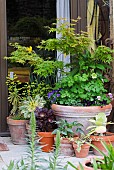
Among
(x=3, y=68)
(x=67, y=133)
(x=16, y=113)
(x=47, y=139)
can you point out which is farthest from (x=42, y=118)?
(x=3, y=68)

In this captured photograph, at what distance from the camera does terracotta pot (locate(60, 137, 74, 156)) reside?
3.36 metres

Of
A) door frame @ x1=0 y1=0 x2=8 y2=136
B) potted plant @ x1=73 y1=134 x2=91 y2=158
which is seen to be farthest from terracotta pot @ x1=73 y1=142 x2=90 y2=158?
door frame @ x1=0 y1=0 x2=8 y2=136

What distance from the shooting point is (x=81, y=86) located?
11.6ft

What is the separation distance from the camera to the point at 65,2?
14.2 feet

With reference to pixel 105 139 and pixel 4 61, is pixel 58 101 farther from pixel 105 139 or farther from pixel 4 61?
pixel 4 61

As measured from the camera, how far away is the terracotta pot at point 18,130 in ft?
12.5

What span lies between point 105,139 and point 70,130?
0.36 m

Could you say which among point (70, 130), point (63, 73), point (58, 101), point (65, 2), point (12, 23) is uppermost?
point (65, 2)

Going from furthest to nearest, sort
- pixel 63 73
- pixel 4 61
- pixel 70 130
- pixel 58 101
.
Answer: pixel 4 61, pixel 63 73, pixel 58 101, pixel 70 130

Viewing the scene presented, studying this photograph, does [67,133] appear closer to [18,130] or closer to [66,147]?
[66,147]

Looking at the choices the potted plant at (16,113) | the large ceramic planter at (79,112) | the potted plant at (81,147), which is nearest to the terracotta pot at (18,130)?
the potted plant at (16,113)

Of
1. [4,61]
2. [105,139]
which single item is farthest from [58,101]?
[4,61]

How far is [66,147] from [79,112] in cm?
38

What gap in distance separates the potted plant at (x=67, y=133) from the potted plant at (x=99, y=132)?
14 cm
